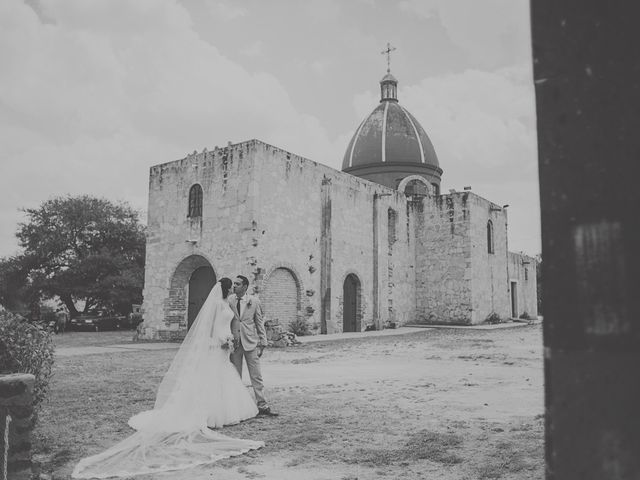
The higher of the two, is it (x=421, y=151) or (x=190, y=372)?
(x=421, y=151)

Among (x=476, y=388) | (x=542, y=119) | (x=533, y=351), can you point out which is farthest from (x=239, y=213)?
(x=542, y=119)

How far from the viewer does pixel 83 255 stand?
29938mm

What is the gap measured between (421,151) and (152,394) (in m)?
24.7

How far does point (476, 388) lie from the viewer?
8.05 metres

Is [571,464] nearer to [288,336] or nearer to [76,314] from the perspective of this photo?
[288,336]

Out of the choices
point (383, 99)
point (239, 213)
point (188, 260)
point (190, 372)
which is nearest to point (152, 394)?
point (190, 372)

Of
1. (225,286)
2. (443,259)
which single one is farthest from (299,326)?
(225,286)

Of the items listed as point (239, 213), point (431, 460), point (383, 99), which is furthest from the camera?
point (383, 99)

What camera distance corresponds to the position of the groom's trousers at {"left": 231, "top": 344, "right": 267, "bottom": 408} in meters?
6.48

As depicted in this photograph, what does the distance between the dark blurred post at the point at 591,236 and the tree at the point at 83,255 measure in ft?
94.8

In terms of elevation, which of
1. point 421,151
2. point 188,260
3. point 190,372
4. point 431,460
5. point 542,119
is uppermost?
point 421,151

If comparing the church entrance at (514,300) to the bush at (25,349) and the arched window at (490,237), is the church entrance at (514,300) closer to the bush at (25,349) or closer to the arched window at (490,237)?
the arched window at (490,237)

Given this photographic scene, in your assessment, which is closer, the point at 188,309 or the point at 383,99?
the point at 188,309

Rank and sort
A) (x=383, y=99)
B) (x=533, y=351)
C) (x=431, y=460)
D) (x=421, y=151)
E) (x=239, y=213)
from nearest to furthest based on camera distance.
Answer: (x=431, y=460)
(x=533, y=351)
(x=239, y=213)
(x=421, y=151)
(x=383, y=99)
